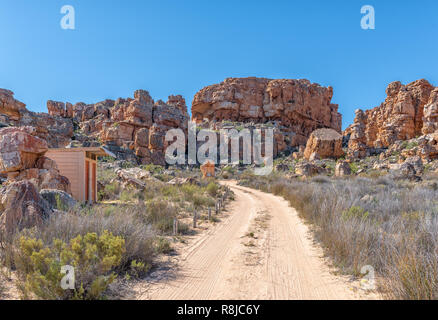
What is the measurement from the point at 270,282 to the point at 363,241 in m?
1.75

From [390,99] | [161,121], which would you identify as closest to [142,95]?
[161,121]

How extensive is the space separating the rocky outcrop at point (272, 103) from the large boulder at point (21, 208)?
5626cm

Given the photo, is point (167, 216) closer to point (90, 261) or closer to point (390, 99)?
point (90, 261)

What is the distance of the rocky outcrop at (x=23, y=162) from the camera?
313 inches

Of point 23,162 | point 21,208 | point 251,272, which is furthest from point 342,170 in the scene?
point 21,208

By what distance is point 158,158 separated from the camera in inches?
1480

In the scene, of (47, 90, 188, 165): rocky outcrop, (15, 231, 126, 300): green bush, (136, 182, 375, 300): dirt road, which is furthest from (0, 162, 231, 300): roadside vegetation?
(47, 90, 188, 165): rocky outcrop

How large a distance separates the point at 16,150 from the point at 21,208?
206 inches

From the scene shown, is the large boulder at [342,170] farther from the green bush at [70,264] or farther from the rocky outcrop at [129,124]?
the rocky outcrop at [129,124]

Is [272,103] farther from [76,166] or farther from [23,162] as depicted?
[23,162]

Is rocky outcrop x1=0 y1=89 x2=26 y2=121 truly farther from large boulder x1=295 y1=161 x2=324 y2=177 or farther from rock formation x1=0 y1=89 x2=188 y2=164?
large boulder x1=295 y1=161 x2=324 y2=177

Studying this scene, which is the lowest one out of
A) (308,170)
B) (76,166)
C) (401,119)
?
(308,170)

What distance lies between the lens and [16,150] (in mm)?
8078
